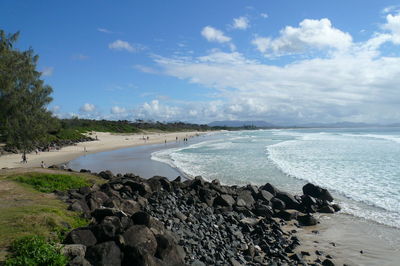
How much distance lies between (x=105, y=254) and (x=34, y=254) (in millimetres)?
1378

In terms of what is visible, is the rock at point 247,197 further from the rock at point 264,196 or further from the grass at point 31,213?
the grass at point 31,213

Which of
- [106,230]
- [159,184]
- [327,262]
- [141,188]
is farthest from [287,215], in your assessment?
[106,230]

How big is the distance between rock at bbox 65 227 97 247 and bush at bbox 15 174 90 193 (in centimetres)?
740

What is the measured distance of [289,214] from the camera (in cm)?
1451

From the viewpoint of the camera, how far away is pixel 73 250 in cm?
688

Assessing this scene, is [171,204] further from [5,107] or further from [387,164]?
[387,164]

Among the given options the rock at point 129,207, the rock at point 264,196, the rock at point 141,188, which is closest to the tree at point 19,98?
the rock at point 141,188

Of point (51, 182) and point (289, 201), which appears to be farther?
point (289, 201)

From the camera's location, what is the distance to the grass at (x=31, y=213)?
7.87 meters

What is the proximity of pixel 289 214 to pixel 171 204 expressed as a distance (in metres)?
5.22

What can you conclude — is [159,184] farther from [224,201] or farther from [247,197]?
[247,197]

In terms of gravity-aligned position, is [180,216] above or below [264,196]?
above

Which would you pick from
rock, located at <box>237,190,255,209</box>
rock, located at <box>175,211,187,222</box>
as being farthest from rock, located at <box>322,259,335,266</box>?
rock, located at <box>237,190,255,209</box>

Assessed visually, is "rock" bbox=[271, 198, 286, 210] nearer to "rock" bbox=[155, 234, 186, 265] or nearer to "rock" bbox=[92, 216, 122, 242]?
Answer: "rock" bbox=[155, 234, 186, 265]
